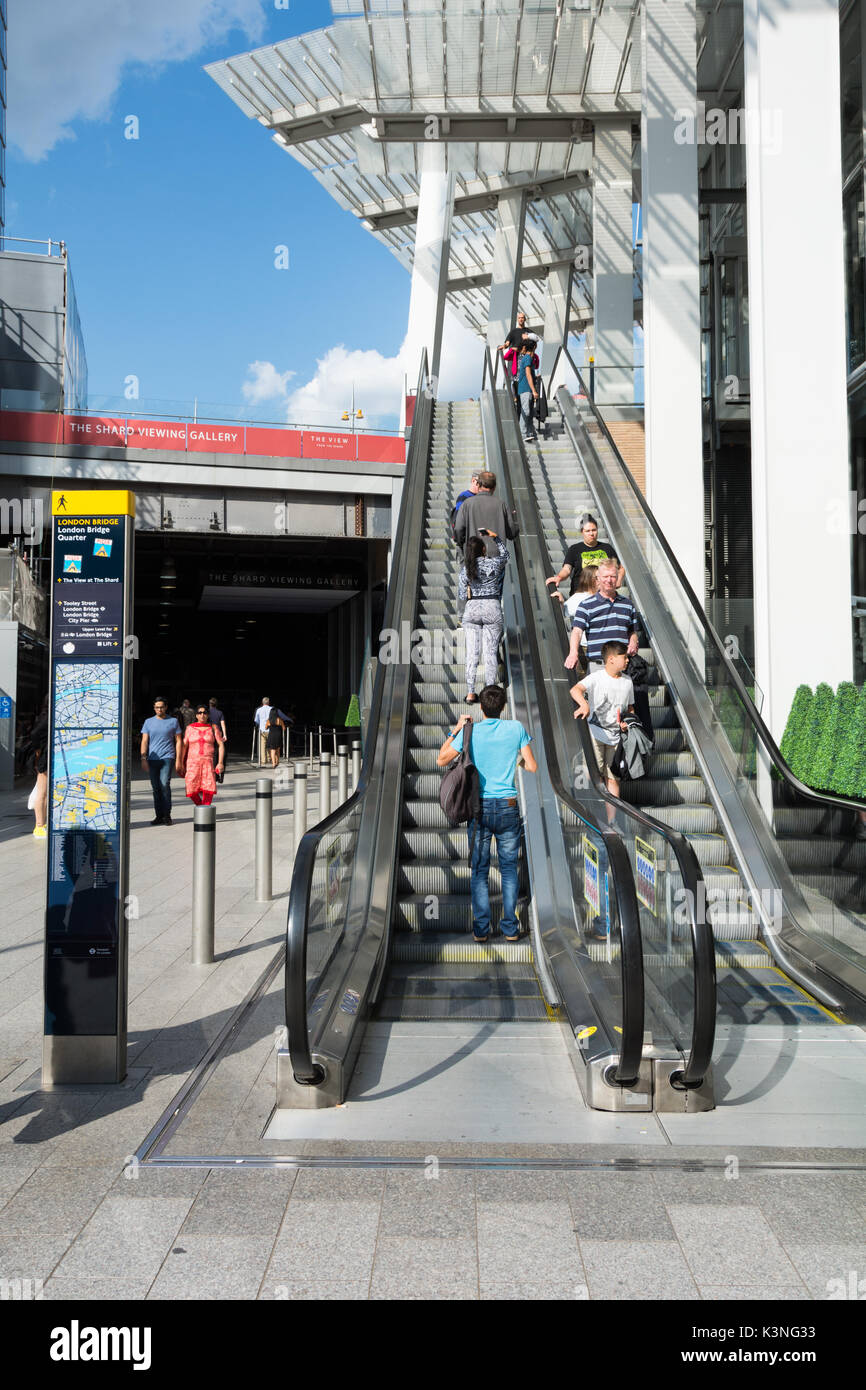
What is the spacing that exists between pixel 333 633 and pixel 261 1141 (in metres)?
40.2

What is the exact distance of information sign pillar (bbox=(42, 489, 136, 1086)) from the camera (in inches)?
190

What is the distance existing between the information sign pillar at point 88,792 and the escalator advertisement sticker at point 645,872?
2455 mm

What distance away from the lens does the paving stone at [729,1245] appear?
3.17m

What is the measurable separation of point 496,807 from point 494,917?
991 millimetres

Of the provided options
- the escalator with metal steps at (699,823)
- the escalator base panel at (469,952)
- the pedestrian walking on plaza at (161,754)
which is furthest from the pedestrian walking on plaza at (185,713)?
the escalator base panel at (469,952)

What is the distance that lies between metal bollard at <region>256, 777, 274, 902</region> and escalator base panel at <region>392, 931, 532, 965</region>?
2222mm

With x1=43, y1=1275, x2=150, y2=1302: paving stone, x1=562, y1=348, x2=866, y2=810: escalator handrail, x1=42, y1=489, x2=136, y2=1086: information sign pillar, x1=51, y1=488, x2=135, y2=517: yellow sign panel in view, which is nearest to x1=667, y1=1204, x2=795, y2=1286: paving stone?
x1=43, y1=1275, x2=150, y2=1302: paving stone

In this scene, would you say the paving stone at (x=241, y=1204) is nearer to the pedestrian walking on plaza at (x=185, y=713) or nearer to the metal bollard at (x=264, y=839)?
the metal bollard at (x=264, y=839)

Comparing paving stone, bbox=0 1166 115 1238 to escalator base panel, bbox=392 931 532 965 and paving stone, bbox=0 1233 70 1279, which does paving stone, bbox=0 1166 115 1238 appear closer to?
paving stone, bbox=0 1233 70 1279

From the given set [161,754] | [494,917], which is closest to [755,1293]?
[494,917]

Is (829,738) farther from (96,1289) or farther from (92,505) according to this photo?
(96,1289)

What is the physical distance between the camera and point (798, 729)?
32.7ft

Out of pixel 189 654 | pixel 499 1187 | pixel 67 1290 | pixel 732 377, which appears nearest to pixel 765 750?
pixel 499 1187

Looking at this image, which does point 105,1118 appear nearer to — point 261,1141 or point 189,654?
point 261,1141
